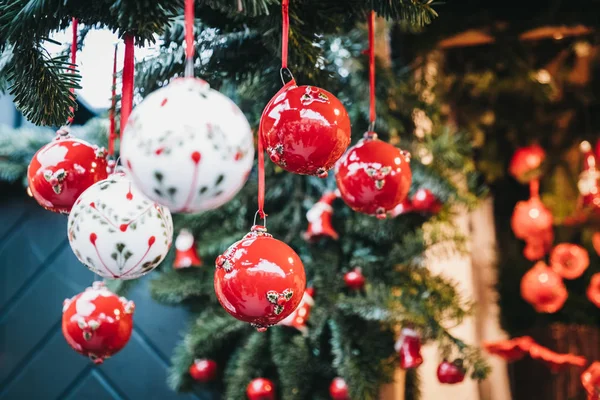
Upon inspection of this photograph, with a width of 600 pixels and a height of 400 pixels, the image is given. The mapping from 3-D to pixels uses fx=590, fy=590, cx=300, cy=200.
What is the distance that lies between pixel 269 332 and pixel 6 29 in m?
0.82

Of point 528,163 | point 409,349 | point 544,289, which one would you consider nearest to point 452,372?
point 409,349

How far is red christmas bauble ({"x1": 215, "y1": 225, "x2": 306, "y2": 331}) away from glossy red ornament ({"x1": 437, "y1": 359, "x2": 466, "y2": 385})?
23.6 inches

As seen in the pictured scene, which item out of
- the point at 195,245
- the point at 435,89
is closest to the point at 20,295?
the point at 195,245

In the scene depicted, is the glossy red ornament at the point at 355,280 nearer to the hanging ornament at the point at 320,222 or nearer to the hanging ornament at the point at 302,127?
the hanging ornament at the point at 320,222

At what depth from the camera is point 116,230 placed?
56 cm

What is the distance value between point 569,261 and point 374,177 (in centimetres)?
99

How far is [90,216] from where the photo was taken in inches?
22.0

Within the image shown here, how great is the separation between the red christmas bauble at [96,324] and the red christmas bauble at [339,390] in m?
0.49

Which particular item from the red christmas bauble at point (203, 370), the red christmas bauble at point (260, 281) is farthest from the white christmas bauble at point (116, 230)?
the red christmas bauble at point (203, 370)

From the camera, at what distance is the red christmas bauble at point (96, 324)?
0.70 metres

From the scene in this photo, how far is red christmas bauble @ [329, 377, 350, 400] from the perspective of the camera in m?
1.08

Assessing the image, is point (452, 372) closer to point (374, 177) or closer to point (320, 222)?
point (320, 222)

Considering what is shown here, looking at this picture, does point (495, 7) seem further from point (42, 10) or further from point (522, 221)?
point (42, 10)

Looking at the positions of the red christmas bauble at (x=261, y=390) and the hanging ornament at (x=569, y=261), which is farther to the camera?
the hanging ornament at (x=569, y=261)
